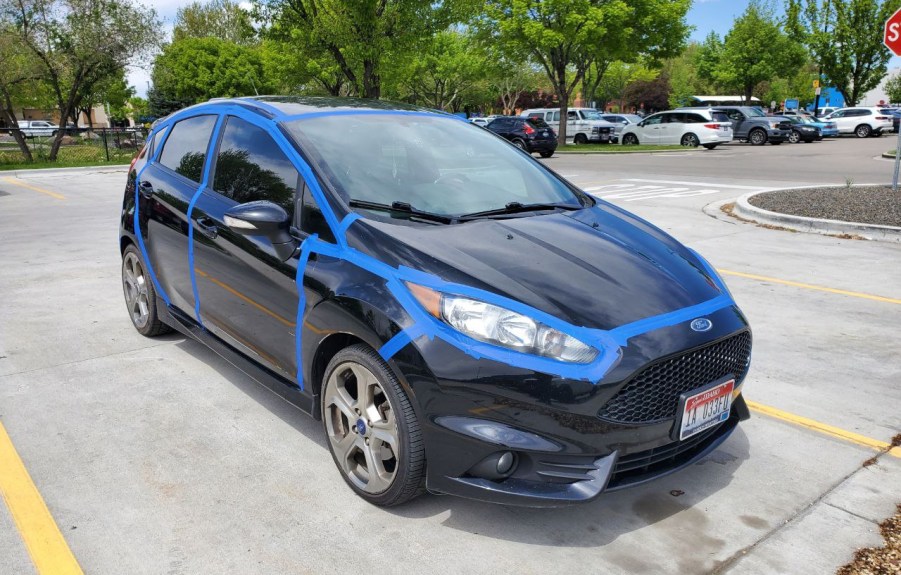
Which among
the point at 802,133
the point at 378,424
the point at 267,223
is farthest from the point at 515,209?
the point at 802,133

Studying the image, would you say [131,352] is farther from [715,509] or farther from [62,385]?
[715,509]

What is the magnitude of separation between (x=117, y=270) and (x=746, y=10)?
173 ft

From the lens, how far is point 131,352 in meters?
5.03

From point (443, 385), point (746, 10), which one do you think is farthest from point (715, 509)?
point (746, 10)

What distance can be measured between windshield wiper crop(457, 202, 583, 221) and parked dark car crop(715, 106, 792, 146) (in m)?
31.0

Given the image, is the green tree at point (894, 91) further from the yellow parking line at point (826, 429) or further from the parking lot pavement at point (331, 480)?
the yellow parking line at point (826, 429)

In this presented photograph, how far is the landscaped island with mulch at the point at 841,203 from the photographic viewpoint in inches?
387

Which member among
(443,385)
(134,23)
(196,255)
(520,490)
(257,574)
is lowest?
(257,574)

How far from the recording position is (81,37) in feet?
81.7

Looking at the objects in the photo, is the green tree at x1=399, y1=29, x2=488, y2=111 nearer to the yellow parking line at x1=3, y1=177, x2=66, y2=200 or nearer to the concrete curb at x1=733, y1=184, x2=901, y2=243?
the yellow parking line at x1=3, y1=177, x2=66, y2=200

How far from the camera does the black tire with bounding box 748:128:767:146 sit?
107ft

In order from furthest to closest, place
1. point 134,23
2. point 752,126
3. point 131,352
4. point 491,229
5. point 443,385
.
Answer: point 752,126 < point 134,23 < point 131,352 < point 491,229 < point 443,385

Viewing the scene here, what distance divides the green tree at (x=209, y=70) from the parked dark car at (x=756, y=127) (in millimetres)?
36596

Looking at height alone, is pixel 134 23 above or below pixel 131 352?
above
